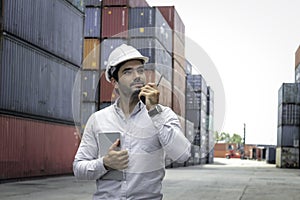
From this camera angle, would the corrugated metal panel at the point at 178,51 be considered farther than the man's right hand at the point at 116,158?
Yes

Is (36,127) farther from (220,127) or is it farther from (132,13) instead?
(220,127)

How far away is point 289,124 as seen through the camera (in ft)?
220

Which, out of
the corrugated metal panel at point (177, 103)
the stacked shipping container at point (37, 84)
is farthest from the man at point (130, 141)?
the stacked shipping container at point (37, 84)

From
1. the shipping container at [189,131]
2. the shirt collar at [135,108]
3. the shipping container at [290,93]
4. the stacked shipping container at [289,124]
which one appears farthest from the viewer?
the shipping container at [290,93]

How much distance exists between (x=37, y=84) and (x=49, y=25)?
3.41 metres

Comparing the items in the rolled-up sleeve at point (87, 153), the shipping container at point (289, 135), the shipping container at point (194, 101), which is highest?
the shipping container at point (194, 101)

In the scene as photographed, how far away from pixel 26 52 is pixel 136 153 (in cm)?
2442

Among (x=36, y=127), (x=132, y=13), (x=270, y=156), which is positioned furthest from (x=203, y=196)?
(x=270, y=156)

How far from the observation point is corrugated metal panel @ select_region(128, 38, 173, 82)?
311cm

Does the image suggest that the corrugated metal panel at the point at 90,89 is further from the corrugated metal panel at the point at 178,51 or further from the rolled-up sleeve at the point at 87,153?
the corrugated metal panel at the point at 178,51

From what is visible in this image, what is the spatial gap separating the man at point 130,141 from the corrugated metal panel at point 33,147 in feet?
59.0

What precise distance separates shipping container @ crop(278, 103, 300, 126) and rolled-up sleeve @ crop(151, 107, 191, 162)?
65.3 m

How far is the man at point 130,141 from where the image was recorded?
298cm

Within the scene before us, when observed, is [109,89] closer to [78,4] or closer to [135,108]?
[135,108]
